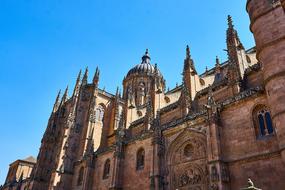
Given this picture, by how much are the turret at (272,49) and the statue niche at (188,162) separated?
5439 mm

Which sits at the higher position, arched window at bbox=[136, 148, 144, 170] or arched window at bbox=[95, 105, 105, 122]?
arched window at bbox=[95, 105, 105, 122]

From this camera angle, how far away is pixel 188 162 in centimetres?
1795

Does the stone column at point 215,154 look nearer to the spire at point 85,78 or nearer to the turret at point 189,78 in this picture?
the turret at point 189,78

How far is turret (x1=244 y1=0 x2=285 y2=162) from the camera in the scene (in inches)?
516

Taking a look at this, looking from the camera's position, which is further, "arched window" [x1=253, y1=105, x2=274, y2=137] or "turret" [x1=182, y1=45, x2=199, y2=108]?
"turret" [x1=182, y1=45, x2=199, y2=108]

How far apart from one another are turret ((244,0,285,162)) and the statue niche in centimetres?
544

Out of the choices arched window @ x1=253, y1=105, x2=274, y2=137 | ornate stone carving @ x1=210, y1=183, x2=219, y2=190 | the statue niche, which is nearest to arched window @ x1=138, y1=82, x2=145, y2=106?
the statue niche

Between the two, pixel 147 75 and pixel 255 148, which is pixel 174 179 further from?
pixel 147 75

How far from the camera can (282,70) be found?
45.0 feet

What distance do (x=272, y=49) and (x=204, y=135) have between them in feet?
22.7

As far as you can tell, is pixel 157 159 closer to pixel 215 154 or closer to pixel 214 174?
pixel 215 154

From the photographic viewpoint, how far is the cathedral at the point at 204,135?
14.1 m

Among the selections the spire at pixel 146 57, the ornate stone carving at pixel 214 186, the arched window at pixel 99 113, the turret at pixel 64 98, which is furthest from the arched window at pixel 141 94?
the ornate stone carving at pixel 214 186

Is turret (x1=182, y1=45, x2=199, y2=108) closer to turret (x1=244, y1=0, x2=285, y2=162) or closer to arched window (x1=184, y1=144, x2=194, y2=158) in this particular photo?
arched window (x1=184, y1=144, x2=194, y2=158)
